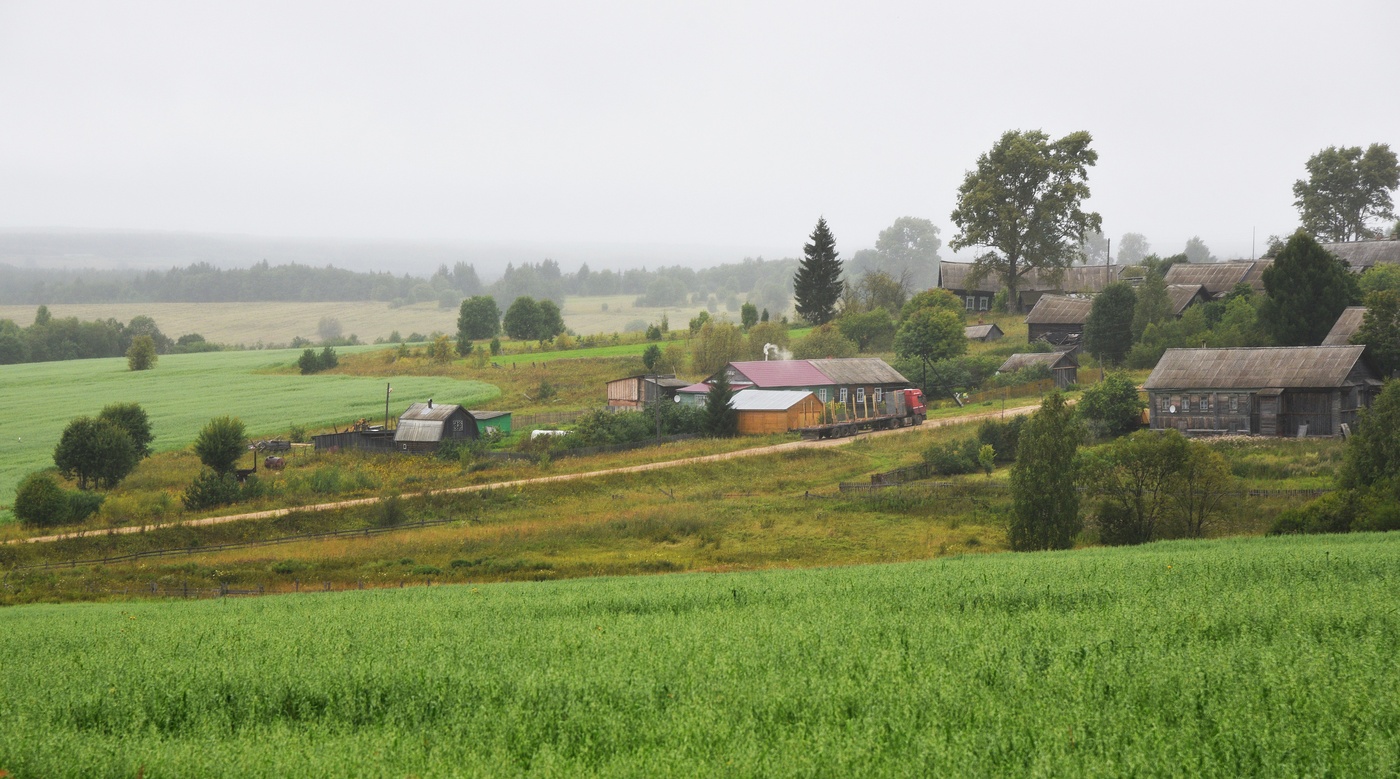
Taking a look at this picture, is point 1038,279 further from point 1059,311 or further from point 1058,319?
point 1058,319

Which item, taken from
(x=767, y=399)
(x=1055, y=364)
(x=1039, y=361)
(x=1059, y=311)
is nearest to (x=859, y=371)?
(x=767, y=399)

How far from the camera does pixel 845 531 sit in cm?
3647

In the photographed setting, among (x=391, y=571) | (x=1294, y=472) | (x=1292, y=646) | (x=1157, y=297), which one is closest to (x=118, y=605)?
(x=391, y=571)

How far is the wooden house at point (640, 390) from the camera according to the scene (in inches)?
2628

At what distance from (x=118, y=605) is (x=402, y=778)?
22606mm

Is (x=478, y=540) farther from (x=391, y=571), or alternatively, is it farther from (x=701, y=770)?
(x=701, y=770)

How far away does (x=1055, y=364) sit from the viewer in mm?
67438

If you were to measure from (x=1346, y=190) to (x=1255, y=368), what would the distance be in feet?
183

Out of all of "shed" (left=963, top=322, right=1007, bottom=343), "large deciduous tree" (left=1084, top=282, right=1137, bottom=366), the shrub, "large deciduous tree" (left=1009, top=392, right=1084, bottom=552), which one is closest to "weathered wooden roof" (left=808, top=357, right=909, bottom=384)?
"shed" (left=963, top=322, right=1007, bottom=343)

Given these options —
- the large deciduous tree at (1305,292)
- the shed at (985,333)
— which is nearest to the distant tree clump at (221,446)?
the shed at (985,333)

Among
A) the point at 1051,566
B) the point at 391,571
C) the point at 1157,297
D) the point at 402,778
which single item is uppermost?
the point at 1157,297

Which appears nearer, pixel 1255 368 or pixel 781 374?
pixel 1255 368

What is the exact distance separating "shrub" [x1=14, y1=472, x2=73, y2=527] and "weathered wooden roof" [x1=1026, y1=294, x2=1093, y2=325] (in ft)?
217

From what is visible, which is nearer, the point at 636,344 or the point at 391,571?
the point at 391,571
